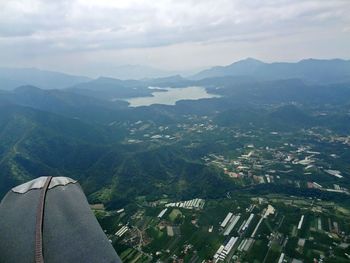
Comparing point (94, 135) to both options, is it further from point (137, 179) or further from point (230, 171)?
point (230, 171)

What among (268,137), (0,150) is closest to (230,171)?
(268,137)

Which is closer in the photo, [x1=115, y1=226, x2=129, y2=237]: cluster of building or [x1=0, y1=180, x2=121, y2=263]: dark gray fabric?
[x1=0, y1=180, x2=121, y2=263]: dark gray fabric

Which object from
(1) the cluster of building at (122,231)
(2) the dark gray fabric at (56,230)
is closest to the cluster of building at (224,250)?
(1) the cluster of building at (122,231)

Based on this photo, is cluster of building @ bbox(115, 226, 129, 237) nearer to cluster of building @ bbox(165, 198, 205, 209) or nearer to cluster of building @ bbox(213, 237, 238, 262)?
cluster of building @ bbox(165, 198, 205, 209)

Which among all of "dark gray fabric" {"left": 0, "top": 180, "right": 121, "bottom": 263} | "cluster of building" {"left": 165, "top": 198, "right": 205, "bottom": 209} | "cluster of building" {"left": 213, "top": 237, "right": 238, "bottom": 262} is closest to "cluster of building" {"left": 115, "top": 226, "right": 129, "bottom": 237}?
"cluster of building" {"left": 165, "top": 198, "right": 205, "bottom": 209}

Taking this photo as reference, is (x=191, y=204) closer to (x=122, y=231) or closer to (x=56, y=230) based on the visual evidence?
(x=122, y=231)

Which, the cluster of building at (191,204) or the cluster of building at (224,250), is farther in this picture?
the cluster of building at (191,204)

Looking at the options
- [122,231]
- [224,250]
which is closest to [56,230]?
[224,250]

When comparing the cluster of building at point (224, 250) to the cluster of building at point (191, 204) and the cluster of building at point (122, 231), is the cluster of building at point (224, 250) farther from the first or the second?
the cluster of building at point (191, 204)
